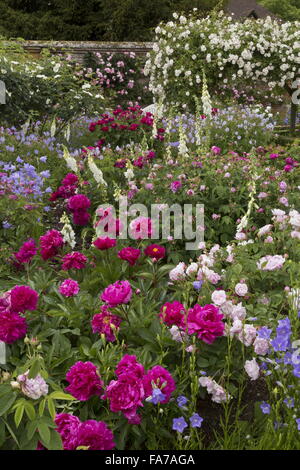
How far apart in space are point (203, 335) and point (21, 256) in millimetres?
1339

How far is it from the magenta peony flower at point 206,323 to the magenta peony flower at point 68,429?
2.23 feet

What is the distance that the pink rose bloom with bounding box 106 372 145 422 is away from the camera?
2.00 metres

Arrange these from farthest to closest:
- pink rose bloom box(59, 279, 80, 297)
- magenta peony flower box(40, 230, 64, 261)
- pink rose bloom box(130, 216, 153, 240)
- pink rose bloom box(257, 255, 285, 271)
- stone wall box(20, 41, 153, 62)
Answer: stone wall box(20, 41, 153, 62) → pink rose bloom box(130, 216, 153, 240) → magenta peony flower box(40, 230, 64, 261) → pink rose bloom box(257, 255, 285, 271) → pink rose bloom box(59, 279, 80, 297)

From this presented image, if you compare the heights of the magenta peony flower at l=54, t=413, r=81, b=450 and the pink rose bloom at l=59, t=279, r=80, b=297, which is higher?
the pink rose bloom at l=59, t=279, r=80, b=297

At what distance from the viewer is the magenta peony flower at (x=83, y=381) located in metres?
2.08

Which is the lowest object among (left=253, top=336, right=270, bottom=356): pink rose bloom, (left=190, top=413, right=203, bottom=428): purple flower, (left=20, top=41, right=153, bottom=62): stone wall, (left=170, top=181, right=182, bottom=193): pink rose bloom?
(left=190, top=413, right=203, bottom=428): purple flower

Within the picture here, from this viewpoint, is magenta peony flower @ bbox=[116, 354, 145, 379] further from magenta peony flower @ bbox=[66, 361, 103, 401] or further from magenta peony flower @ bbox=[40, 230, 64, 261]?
magenta peony flower @ bbox=[40, 230, 64, 261]

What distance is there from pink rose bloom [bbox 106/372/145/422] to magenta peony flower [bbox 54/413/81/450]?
17cm

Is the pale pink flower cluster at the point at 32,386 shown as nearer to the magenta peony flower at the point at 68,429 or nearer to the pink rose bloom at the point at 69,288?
the magenta peony flower at the point at 68,429

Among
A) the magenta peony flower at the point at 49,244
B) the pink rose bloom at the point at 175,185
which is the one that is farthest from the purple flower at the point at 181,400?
the pink rose bloom at the point at 175,185

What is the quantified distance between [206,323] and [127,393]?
20.3 inches

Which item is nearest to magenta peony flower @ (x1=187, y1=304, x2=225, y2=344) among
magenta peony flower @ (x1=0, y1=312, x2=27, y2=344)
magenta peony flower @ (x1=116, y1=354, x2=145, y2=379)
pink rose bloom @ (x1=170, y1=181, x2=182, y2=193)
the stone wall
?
magenta peony flower @ (x1=116, y1=354, x2=145, y2=379)

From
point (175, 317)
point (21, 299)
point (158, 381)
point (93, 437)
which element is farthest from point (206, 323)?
point (21, 299)

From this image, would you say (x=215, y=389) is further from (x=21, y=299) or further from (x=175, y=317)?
(x=21, y=299)
